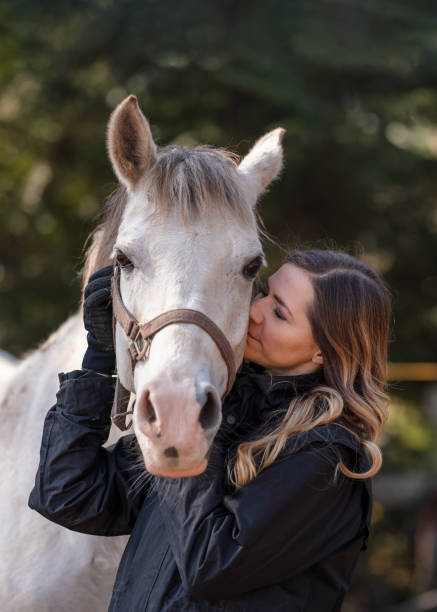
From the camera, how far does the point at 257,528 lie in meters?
1.74

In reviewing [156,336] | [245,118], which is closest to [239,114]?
[245,118]

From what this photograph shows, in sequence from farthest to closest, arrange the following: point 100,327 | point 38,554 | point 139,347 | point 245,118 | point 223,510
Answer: point 245,118 < point 38,554 < point 100,327 < point 139,347 < point 223,510

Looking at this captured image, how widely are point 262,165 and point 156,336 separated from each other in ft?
3.00

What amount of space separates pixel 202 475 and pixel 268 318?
552 millimetres

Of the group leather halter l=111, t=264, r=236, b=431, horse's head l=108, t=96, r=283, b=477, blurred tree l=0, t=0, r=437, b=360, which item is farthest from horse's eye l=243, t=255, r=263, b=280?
blurred tree l=0, t=0, r=437, b=360

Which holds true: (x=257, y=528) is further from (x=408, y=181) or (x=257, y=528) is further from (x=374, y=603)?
(x=374, y=603)

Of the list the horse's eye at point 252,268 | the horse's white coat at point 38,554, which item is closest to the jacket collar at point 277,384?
the horse's eye at point 252,268

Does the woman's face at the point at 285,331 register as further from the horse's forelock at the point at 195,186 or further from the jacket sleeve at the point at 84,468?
the jacket sleeve at the point at 84,468

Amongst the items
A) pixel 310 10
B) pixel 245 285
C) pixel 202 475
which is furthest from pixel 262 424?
pixel 310 10

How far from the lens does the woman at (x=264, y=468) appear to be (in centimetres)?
177

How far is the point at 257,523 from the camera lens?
1.74 meters

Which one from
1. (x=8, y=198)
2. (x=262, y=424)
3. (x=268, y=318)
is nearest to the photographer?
(x=262, y=424)

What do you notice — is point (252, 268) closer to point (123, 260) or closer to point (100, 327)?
point (123, 260)

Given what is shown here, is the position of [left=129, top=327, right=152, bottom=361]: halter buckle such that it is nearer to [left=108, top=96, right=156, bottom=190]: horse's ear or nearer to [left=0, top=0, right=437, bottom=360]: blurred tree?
[left=108, top=96, right=156, bottom=190]: horse's ear
